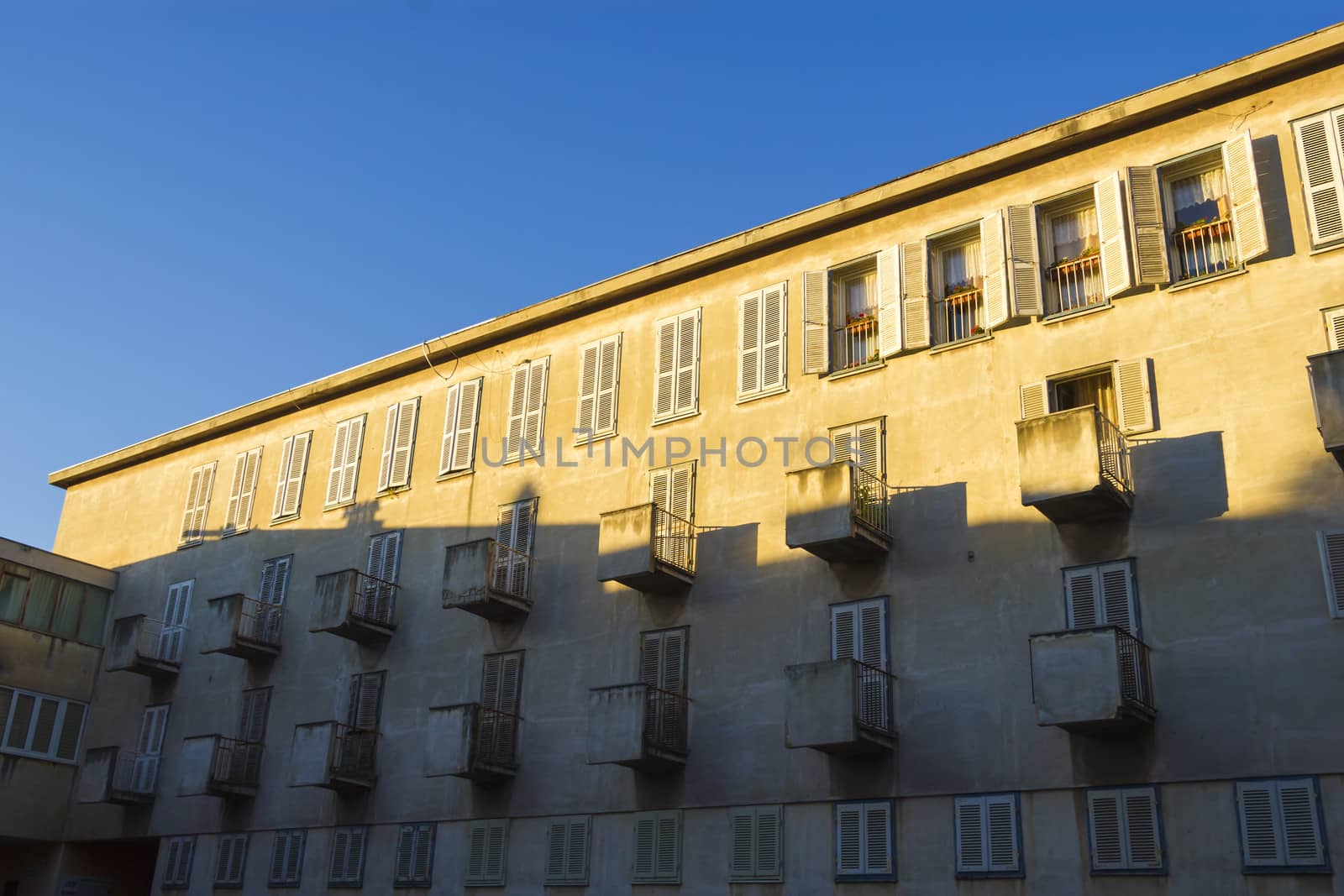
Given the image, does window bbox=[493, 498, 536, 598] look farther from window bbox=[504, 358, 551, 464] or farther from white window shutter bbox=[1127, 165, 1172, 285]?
white window shutter bbox=[1127, 165, 1172, 285]

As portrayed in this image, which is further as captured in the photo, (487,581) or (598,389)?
(598,389)

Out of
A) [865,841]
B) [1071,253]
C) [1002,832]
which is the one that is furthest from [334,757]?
[1071,253]

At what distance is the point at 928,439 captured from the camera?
22.4 meters

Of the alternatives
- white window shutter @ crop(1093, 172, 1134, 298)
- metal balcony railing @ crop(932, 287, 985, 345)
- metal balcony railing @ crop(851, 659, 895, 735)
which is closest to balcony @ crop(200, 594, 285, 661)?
metal balcony railing @ crop(851, 659, 895, 735)

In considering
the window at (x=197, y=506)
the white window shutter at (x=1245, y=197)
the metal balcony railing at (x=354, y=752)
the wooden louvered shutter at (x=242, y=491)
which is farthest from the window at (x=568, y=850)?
the window at (x=197, y=506)

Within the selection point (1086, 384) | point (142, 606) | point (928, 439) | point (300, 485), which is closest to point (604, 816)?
point (928, 439)

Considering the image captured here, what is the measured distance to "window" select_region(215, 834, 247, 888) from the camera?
28.9 meters

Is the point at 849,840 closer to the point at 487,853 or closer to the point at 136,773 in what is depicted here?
the point at 487,853

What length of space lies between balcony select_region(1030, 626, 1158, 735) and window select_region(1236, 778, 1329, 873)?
5.51 ft

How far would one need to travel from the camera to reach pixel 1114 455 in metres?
20.0

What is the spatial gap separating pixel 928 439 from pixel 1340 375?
6.77 meters

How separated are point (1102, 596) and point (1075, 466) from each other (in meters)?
2.06

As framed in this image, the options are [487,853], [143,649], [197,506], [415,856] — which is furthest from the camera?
[197,506]

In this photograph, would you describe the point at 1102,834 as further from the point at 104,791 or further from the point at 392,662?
the point at 104,791
